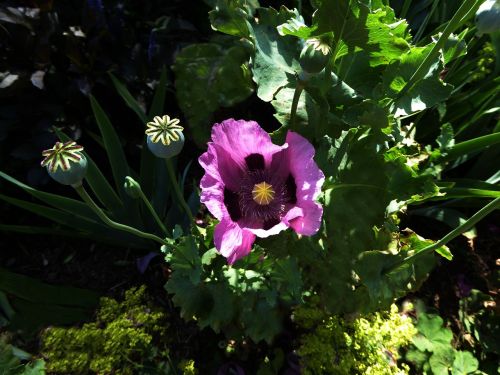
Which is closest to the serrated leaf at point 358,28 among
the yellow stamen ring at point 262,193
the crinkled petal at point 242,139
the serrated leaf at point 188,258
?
the crinkled petal at point 242,139

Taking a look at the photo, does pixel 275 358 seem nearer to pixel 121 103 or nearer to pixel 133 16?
pixel 121 103

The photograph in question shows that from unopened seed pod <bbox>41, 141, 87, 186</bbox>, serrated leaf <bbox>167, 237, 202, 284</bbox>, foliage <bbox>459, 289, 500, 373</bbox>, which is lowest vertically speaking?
foliage <bbox>459, 289, 500, 373</bbox>

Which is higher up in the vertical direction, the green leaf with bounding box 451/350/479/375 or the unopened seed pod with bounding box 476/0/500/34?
the unopened seed pod with bounding box 476/0/500/34

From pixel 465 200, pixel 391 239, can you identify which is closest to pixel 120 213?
pixel 391 239

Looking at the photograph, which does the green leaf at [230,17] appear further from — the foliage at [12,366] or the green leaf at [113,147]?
the foliage at [12,366]

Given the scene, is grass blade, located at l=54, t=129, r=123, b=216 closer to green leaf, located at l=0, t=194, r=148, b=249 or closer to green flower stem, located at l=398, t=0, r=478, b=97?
green leaf, located at l=0, t=194, r=148, b=249

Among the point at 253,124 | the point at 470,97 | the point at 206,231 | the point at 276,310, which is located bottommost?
the point at 276,310

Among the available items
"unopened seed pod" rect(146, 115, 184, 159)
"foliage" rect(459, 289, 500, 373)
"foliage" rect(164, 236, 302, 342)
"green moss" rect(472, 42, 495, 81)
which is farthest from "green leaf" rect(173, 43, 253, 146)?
"foliage" rect(459, 289, 500, 373)
